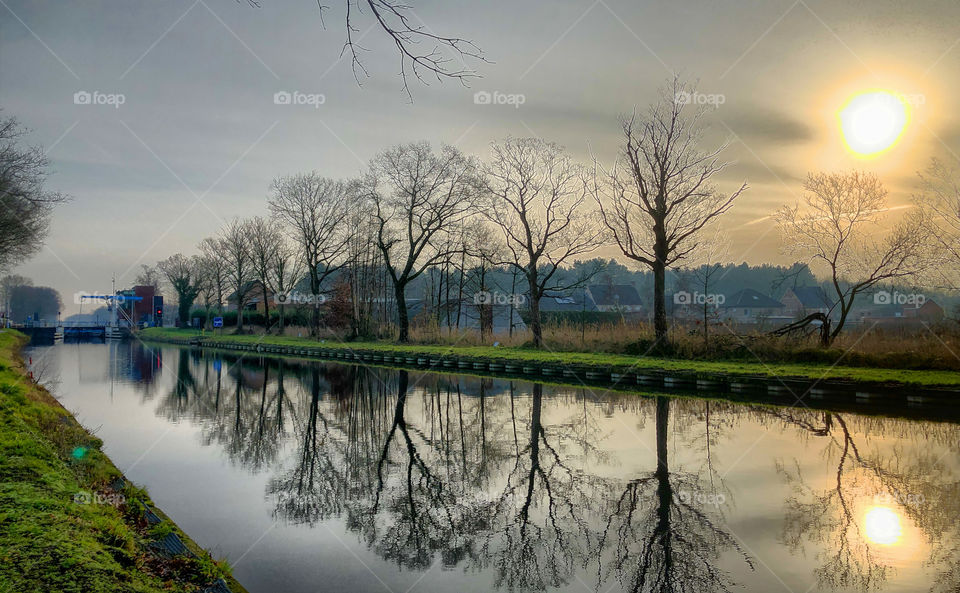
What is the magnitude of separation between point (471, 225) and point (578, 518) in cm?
3716

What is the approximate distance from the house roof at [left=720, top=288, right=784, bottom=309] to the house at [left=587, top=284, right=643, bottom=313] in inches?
440

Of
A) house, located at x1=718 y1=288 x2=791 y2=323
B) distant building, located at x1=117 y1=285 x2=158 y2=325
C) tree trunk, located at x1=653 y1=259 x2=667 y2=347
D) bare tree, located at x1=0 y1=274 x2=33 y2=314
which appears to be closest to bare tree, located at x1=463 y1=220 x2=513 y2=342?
tree trunk, located at x1=653 y1=259 x2=667 y2=347

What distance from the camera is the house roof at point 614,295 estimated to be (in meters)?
78.6

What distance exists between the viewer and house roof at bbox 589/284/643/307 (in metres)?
78.6

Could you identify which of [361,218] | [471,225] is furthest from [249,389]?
[361,218]

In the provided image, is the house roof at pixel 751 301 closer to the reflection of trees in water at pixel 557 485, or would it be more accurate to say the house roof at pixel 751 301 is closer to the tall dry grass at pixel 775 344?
the tall dry grass at pixel 775 344

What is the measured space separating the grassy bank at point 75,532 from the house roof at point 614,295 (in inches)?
2818

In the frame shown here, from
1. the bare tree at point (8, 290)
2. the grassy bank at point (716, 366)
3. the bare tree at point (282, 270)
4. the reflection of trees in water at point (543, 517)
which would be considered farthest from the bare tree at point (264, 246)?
the bare tree at point (8, 290)

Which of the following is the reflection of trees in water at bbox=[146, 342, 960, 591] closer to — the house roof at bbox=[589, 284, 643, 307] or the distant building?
the house roof at bbox=[589, 284, 643, 307]

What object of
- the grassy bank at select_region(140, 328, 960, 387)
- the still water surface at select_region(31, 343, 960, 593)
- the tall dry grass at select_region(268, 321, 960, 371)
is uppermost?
the tall dry grass at select_region(268, 321, 960, 371)

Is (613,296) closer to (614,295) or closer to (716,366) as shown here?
(614,295)

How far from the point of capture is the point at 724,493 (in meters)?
8.30

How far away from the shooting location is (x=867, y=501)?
777 centimetres

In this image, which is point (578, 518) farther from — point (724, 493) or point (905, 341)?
point (905, 341)
